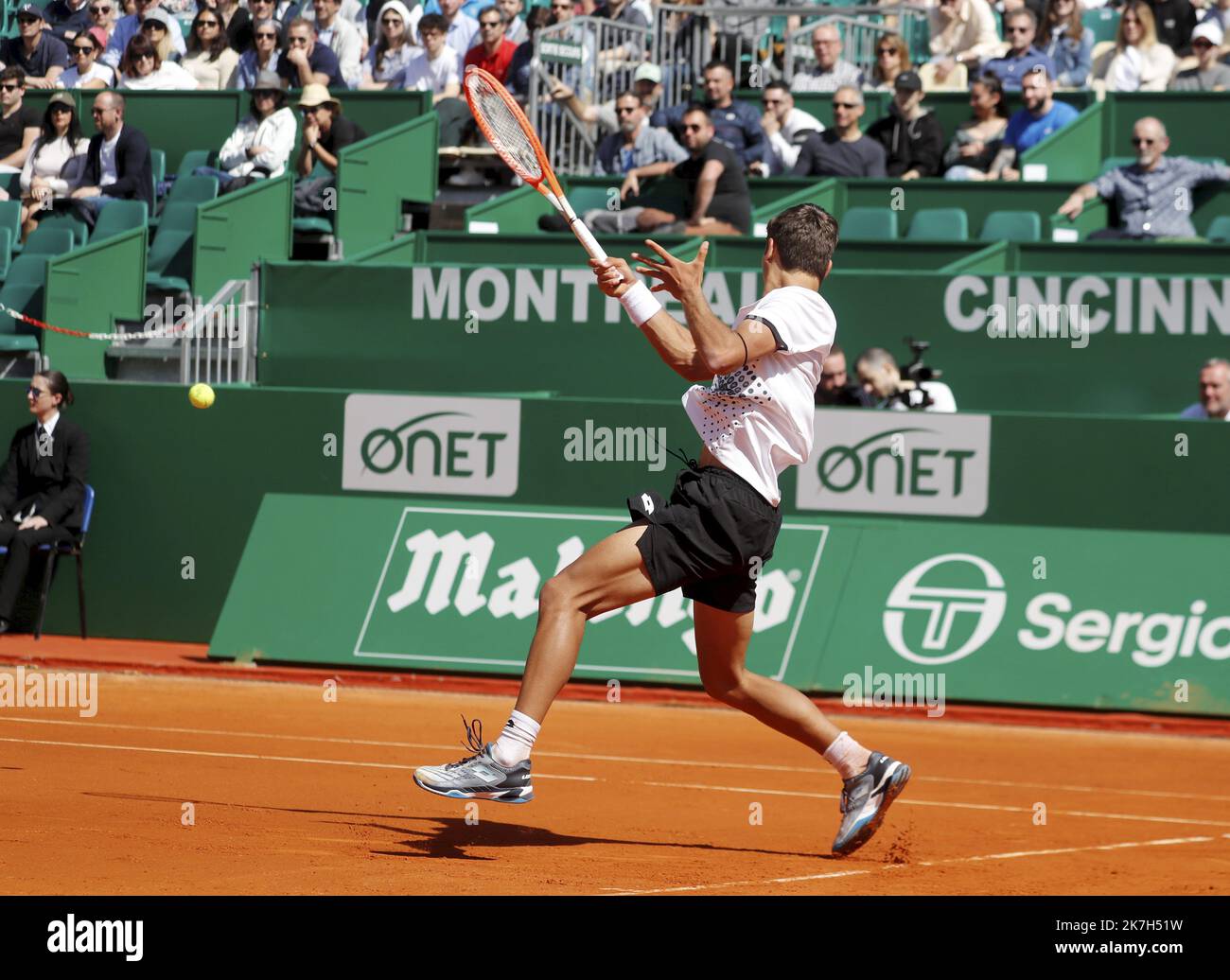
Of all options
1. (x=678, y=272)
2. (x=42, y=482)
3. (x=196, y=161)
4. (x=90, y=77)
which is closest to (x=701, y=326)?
(x=678, y=272)

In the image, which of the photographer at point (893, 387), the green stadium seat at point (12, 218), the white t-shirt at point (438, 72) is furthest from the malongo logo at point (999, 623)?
the green stadium seat at point (12, 218)

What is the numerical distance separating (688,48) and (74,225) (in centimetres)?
608

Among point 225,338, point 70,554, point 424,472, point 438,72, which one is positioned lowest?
point 70,554

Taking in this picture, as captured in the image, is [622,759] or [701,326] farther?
[622,759]

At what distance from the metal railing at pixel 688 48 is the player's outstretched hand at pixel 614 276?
11.6 meters

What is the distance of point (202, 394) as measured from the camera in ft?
42.6

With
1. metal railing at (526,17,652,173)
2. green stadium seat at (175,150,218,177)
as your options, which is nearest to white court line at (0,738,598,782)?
metal railing at (526,17,652,173)

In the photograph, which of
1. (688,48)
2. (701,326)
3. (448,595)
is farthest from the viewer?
(688,48)

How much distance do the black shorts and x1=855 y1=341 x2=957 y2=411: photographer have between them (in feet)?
20.0

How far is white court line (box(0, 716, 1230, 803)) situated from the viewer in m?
8.94

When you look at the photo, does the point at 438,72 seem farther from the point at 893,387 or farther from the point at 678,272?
the point at 678,272

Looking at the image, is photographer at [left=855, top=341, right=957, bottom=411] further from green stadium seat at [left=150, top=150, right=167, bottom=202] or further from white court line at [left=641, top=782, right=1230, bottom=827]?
green stadium seat at [left=150, top=150, right=167, bottom=202]

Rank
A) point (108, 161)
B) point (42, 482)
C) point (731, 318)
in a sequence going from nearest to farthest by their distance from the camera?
point (42, 482) < point (731, 318) < point (108, 161)
